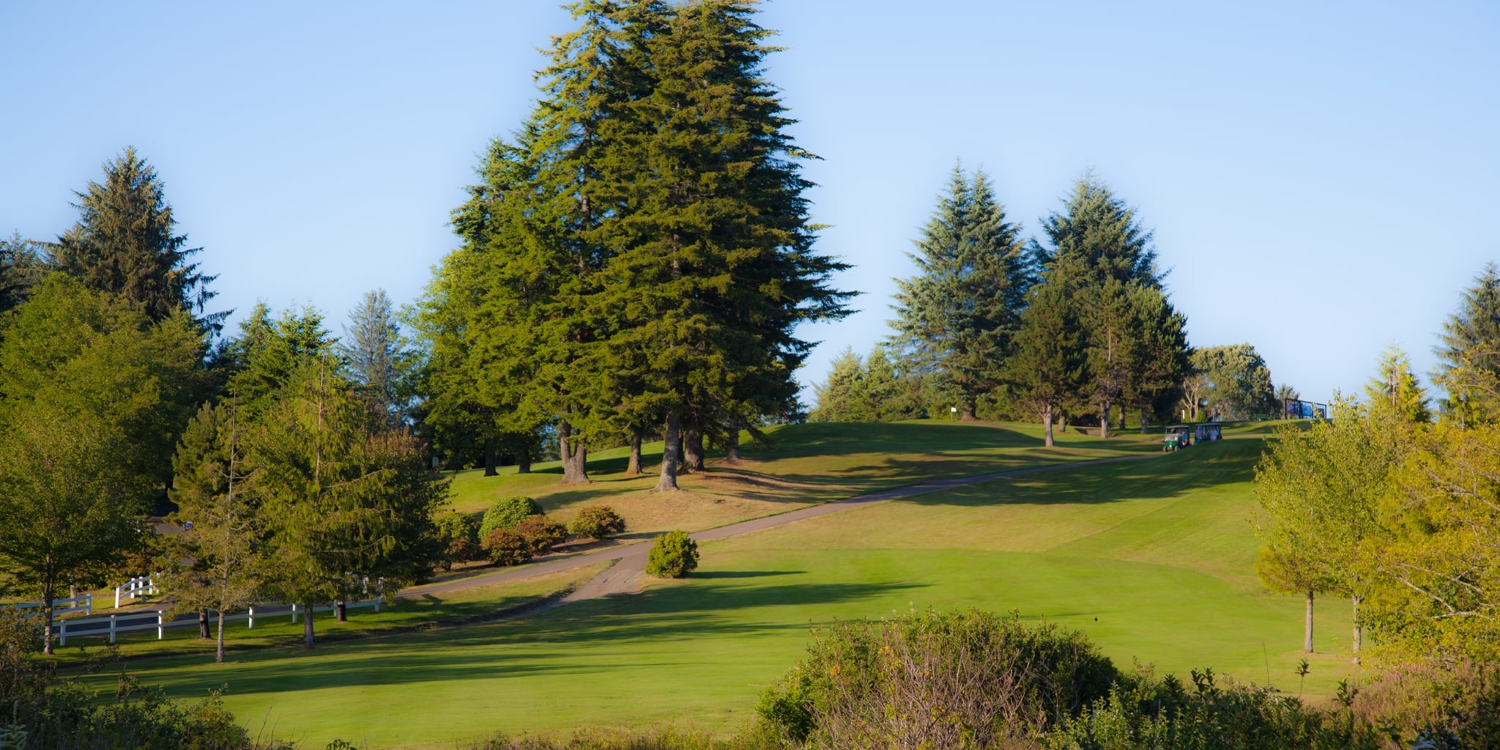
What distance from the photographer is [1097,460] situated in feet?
207

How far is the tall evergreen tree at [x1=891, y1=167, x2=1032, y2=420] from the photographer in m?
88.4

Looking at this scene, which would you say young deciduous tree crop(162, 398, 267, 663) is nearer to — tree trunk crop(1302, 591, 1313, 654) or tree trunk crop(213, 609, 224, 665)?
tree trunk crop(213, 609, 224, 665)

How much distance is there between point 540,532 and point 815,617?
15333mm

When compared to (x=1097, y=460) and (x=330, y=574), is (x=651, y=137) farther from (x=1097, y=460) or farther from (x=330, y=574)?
(x=1097, y=460)

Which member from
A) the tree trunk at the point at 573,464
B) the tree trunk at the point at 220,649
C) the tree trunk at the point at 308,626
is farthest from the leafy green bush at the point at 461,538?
the tree trunk at the point at 220,649

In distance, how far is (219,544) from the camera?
27.5 m

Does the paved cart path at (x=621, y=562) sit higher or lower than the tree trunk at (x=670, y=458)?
lower

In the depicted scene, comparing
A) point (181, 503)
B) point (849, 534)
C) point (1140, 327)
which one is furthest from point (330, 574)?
point (1140, 327)

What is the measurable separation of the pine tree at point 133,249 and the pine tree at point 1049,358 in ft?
189

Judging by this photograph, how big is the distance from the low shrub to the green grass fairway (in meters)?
2.02

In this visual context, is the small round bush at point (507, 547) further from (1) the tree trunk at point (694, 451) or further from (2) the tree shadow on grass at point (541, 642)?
(1) the tree trunk at point (694, 451)

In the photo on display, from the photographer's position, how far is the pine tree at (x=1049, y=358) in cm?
7219

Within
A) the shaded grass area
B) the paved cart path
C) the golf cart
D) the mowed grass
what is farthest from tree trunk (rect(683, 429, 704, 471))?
the golf cart

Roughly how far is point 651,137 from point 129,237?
4338 cm
